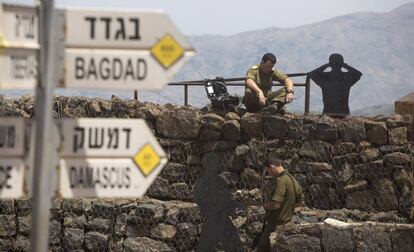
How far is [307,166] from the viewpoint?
37.0 ft

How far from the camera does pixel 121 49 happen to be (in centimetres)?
397

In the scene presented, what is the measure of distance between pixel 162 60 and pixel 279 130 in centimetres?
737

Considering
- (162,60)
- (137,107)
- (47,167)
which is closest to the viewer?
(47,167)

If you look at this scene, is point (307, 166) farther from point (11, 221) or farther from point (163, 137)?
point (11, 221)

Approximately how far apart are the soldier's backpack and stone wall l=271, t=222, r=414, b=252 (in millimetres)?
3003

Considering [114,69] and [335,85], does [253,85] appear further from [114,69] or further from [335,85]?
[114,69]

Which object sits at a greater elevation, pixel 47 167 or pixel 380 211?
pixel 47 167

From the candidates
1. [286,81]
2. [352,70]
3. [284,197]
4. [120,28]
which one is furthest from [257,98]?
[120,28]

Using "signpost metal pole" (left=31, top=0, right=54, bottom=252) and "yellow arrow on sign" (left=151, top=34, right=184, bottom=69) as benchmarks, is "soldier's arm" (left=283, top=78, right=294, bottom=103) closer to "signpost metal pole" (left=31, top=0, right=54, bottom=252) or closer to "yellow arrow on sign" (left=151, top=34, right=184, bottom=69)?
"yellow arrow on sign" (left=151, top=34, right=184, bottom=69)

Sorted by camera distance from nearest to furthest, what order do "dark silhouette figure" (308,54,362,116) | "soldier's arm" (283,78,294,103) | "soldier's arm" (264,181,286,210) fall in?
"soldier's arm" (264,181,286,210) < "soldier's arm" (283,78,294,103) < "dark silhouette figure" (308,54,362,116)

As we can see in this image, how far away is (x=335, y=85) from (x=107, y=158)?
27.2 feet

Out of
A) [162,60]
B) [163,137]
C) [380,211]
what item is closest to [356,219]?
[380,211]

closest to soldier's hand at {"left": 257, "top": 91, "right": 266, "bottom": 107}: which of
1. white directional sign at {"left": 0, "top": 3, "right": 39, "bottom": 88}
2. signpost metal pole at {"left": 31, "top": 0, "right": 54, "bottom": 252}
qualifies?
white directional sign at {"left": 0, "top": 3, "right": 39, "bottom": 88}

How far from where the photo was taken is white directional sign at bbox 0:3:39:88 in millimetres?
3795
